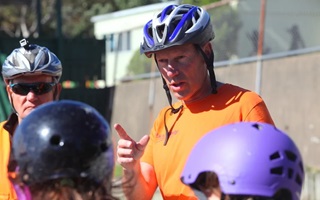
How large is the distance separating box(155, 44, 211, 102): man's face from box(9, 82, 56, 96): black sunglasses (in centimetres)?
95

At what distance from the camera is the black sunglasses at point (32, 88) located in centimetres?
517

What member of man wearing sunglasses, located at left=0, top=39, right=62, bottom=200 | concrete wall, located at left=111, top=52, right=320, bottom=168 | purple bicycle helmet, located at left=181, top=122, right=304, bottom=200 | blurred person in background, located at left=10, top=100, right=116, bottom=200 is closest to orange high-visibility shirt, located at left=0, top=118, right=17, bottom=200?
man wearing sunglasses, located at left=0, top=39, right=62, bottom=200

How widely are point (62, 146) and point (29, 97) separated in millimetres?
2321

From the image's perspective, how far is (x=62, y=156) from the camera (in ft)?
9.27

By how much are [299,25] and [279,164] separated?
1126 cm

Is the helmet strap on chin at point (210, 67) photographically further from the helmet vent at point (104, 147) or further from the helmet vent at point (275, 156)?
the helmet vent at point (104, 147)

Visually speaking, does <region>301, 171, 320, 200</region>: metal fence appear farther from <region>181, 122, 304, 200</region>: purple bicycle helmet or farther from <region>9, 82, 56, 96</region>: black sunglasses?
<region>181, 122, 304, 200</region>: purple bicycle helmet

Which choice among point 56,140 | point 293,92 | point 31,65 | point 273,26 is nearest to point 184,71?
point 31,65

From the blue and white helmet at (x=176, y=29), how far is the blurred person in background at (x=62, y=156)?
65.7 inches

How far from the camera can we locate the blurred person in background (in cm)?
283

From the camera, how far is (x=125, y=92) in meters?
20.7

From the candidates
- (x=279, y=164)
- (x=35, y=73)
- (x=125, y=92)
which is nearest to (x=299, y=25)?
(x=125, y=92)

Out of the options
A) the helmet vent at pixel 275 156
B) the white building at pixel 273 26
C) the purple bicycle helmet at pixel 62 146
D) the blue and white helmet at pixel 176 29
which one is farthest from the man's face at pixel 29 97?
the white building at pixel 273 26

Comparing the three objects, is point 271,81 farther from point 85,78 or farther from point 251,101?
point 251,101
